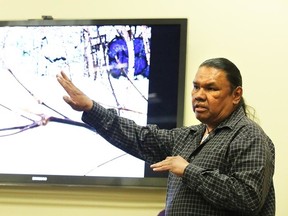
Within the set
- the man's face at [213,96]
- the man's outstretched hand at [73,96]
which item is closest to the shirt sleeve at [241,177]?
the man's face at [213,96]

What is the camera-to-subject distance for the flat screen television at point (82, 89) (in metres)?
2.44

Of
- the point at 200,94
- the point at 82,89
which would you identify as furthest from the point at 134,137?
the point at 82,89

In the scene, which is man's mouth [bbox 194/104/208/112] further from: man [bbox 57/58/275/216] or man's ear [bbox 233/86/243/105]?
man's ear [bbox 233/86/243/105]

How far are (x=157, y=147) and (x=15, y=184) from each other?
1013 mm

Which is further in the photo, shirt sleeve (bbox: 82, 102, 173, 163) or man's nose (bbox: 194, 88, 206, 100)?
shirt sleeve (bbox: 82, 102, 173, 163)

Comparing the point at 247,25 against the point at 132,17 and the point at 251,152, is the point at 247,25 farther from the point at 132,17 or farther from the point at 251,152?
the point at 251,152

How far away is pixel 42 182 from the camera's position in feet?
8.15

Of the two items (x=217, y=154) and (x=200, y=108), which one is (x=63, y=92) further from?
(x=217, y=154)

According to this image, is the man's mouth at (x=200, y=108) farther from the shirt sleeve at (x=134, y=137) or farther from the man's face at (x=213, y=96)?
the shirt sleeve at (x=134, y=137)

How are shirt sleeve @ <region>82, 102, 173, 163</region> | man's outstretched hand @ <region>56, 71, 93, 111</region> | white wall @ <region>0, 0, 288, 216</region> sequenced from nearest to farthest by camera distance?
man's outstretched hand @ <region>56, 71, 93, 111</region>, shirt sleeve @ <region>82, 102, 173, 163</region>, white wall @ <region>0, 0, 288, 216</region>

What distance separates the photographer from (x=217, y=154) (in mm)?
1508

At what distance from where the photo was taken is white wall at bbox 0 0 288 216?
240 centimetres

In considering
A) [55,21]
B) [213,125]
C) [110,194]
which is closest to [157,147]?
[213,125]

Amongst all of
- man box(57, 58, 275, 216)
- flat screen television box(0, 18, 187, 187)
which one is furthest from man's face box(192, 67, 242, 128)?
flat screen television box(0, 18, 187, 187)
